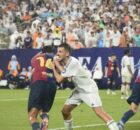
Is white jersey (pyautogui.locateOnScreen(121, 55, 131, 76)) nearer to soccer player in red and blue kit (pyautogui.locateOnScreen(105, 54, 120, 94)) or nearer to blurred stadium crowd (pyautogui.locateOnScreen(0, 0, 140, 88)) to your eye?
soccer player in red and blue kit (pyautogui.locateOnScreen(105, 54, 120, 94))

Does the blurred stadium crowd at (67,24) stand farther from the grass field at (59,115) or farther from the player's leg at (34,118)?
the player's leg at (34,118)

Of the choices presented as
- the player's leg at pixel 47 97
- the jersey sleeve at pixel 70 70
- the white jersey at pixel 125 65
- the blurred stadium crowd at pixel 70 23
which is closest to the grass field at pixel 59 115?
the white jersey at pixel 125 65

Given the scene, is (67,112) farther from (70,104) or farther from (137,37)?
(137,37)

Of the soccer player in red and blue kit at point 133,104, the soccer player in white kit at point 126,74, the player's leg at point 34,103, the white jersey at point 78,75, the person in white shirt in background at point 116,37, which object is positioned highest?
the white jersey at point 78,75

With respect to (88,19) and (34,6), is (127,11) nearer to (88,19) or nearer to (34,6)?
(88,19)

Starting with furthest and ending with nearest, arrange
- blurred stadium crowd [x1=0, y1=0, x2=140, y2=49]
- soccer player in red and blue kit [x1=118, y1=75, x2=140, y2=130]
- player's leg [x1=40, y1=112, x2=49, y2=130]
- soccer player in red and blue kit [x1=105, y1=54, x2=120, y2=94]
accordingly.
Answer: blurred stadium crowd [x1=0, y1=0, x2=140, y2=49]
soccer player in red and blue kit [x1=105, y1=54, x2=120, y2=94]
soccer player in red and blue kit [x1=118, y1=75, x2=140, y2=130]
player's leg [x1=40, y1=112, x2=49, y2=130]

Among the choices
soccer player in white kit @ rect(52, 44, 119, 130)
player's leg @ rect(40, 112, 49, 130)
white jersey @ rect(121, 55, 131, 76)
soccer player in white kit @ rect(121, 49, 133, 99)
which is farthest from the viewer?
white jersey @ rect(121, 55, 131, 76)

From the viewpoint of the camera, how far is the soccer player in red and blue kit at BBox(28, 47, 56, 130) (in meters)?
13.8

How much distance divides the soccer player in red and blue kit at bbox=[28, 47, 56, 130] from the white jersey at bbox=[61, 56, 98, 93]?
28.0 inches

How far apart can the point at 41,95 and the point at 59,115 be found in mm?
6107

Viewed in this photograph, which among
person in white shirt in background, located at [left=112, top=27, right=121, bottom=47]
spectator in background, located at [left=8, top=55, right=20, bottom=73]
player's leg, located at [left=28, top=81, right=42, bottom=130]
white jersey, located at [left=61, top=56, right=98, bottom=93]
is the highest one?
white jersey, located at [left=61, top=56, right=98, bottom=93]

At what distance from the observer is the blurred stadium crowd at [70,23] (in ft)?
106

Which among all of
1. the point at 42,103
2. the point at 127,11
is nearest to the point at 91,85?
the point at 42,103

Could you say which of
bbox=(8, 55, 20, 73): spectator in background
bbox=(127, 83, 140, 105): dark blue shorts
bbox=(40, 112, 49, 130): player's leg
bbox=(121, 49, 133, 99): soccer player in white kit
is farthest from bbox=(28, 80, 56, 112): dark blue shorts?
bbox=(8, 55, 20, 73): spectator in background
